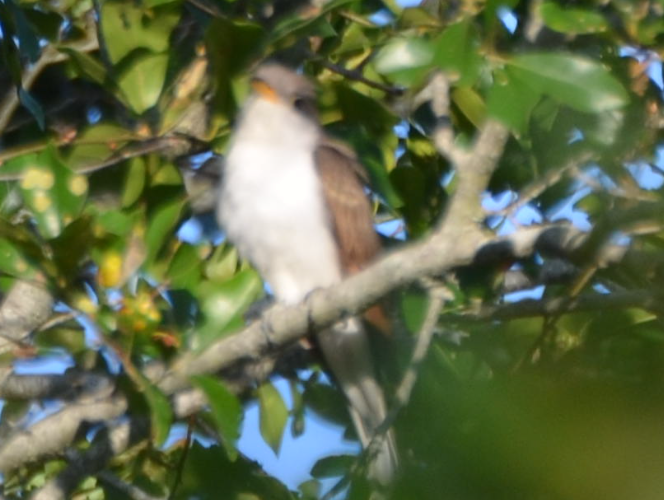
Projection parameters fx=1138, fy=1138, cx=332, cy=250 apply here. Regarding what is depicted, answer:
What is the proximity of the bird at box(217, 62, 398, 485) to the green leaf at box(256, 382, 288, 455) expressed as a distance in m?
0.29

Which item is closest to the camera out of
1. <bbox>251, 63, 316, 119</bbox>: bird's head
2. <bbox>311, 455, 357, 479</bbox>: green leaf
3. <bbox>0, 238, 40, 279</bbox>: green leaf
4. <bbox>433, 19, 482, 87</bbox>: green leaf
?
<bbox>433, 19, 482, 87</bbox>: green leaf

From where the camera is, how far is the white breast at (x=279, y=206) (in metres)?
3.28

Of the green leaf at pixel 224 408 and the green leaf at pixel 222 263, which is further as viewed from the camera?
the green leaf at pixel 222 263

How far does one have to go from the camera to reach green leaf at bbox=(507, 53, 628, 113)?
1938 mm

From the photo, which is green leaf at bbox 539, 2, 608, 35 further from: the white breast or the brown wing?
the white breast

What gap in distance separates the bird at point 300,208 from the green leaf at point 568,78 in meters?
1.14

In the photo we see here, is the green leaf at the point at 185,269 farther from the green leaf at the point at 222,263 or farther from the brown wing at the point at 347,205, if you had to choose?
the brown wing at the point at 347,205

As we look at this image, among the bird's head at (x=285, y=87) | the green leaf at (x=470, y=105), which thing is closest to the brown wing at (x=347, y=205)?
the bird's head at (x=285, y=87)

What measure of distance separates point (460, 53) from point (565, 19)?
22 cm

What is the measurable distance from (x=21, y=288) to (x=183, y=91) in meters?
0.66

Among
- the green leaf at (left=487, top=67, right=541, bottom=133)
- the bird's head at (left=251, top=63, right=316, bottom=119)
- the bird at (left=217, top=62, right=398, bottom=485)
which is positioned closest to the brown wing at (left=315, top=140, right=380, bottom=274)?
the bird at (left=217, top=62, right=398, bottom=485)

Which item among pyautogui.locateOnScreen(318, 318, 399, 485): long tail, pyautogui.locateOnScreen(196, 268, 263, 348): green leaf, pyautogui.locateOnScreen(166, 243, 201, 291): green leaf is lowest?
pyautogui.locateOnScreen(318, 318, 399, 485): long tail

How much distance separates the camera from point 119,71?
278 centimetres

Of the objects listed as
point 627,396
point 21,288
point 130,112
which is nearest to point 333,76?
point 130,112
